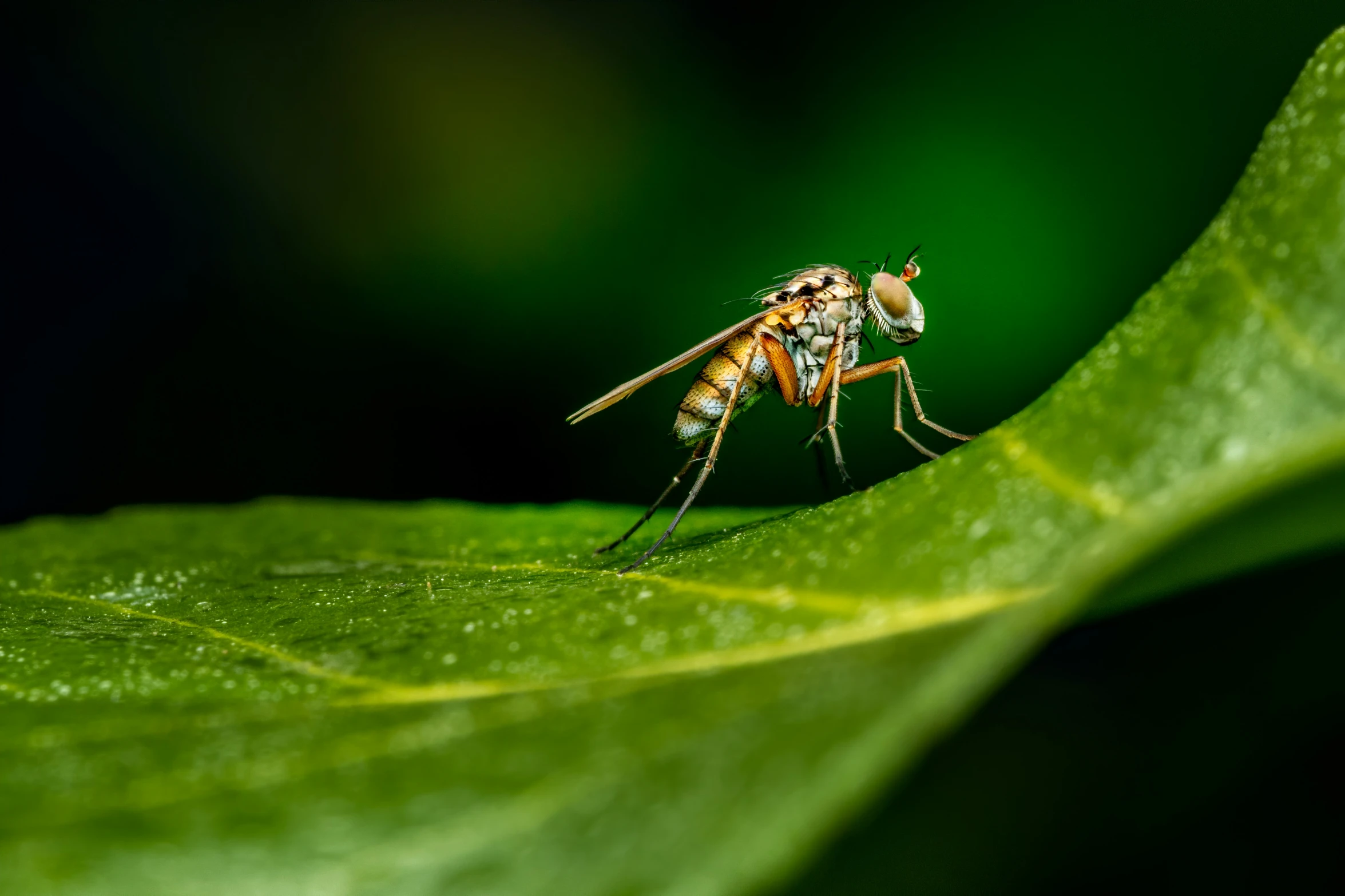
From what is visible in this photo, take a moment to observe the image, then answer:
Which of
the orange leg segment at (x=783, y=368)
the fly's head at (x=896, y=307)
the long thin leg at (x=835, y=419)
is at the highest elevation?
Answer: the fly's head at (x=896, y=307)

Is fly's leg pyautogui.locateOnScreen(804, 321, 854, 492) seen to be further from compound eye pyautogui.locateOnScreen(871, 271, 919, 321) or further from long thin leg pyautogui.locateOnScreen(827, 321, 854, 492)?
compound eye pyautogui.locateOnScreen(871, 271, 919, 321)

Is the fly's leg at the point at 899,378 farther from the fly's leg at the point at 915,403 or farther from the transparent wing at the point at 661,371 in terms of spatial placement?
the transparent wing at the point at 661,371

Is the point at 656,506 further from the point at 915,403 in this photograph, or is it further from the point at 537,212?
the point at 537,212

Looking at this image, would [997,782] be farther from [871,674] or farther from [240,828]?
[240,828]

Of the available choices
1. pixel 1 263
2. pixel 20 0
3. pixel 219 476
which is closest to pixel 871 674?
pixel 219 476

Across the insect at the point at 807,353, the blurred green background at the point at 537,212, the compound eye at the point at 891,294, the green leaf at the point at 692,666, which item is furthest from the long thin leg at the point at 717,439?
the blurred green background at the point at 537,212

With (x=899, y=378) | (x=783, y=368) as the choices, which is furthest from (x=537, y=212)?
(x=899, y=378)
